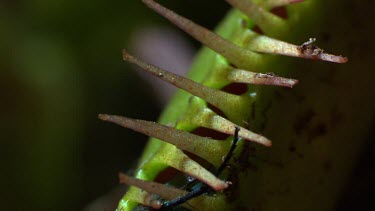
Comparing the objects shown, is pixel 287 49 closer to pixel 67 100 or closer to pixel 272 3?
pixel 272 3

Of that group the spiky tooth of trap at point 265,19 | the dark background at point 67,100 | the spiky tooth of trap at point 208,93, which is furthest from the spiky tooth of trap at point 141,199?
the dark background at point 67,100

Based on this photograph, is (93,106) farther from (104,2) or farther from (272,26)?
(272,26)

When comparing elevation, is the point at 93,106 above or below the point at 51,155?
above

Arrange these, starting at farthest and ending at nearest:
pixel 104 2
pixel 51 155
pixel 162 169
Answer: pixel 104 2
pixel 51 155
pixel 162 169

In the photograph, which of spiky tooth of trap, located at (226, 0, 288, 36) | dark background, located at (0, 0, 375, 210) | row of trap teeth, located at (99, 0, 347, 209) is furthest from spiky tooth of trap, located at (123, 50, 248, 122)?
dark background, located at (0, 0, 375, 210)

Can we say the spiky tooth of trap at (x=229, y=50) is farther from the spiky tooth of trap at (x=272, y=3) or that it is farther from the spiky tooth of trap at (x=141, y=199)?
the spiky tooth of trap at (x=141, y=199)

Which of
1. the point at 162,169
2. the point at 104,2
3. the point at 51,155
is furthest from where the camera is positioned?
the point at 104,2

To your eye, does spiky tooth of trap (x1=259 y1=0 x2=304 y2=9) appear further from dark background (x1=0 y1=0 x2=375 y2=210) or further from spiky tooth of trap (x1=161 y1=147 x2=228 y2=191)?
dark background (x1=0 y1=0 x2=375 y2=210)

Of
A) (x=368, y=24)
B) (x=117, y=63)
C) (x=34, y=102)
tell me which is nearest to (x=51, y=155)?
(x=34, y=102)
